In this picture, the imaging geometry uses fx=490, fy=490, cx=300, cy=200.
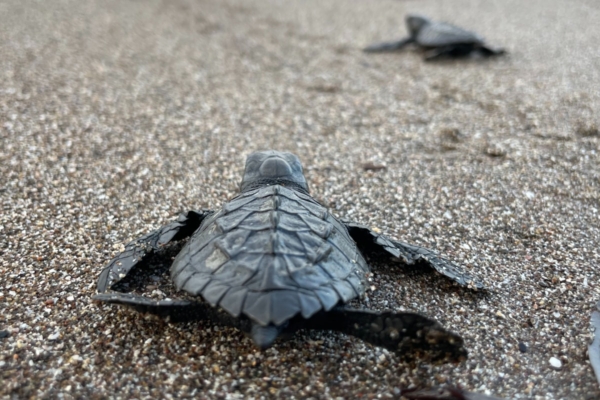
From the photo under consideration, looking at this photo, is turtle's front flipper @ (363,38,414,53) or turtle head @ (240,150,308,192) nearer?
turtle head @ (240,150,308,192)

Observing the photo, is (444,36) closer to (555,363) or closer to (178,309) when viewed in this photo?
(555,363)

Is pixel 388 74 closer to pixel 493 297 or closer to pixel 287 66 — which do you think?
pixel 287 66

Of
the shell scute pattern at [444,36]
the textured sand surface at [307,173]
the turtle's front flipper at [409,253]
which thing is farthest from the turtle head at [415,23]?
the turtle's front flipper at [409,253]

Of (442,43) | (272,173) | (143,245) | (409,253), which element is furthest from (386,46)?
(143,245)

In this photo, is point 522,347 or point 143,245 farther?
point 143,245

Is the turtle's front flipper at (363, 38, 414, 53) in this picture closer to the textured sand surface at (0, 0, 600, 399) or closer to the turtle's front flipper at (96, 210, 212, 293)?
the textured sand surface at (0, 0, 600, 399)

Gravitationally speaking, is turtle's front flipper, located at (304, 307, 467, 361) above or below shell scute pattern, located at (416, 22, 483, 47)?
below

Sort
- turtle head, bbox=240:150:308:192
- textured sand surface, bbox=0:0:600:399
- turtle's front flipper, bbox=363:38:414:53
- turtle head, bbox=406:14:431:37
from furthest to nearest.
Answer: turtle head, bbox=406:14:431:37, turtle's front flipper, bbox=363:38:414:53, turtle head, bbox=240:150:308:192, textured sand surface, bbox=0:0:600:399

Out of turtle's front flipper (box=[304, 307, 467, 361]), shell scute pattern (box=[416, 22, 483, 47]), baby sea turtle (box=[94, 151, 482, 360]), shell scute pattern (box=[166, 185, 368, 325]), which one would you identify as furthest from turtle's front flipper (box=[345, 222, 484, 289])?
shell scute pattern (box=[416, 22, 483, 47])
